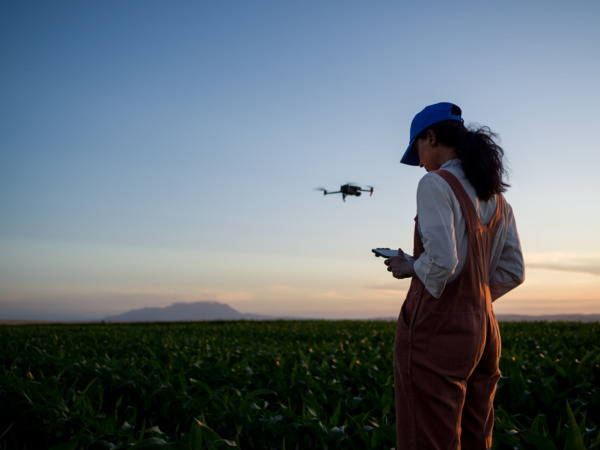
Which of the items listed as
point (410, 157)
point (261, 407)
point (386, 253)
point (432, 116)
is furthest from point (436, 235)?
point (261, 407)

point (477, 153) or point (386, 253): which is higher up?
point (477, 153)

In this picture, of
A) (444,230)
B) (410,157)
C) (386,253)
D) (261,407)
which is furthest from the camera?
(261,407)

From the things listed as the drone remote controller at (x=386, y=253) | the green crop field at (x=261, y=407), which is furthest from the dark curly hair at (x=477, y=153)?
the green crop field at (x=261, y=407)

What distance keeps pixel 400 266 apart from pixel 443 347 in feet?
1.38

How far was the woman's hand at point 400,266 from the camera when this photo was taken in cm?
223

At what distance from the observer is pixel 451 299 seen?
213 cm

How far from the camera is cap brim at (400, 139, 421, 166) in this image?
2.68 m

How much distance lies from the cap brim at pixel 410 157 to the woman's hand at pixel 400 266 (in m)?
0.66

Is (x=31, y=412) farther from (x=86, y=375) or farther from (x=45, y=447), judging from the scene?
(x=86, y=375)

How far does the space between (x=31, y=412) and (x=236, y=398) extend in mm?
2283

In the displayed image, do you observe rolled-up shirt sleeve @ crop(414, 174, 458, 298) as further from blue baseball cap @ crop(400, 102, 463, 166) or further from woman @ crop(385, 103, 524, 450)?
blue baseball cap @ crop(400, 102, 463, 166)

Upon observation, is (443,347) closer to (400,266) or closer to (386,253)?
(400,266)

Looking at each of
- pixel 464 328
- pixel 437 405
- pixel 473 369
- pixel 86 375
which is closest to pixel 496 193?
pixel 464 328

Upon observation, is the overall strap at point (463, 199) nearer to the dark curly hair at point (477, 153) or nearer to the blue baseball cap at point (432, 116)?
the dark curly hair at point (477, 153)
